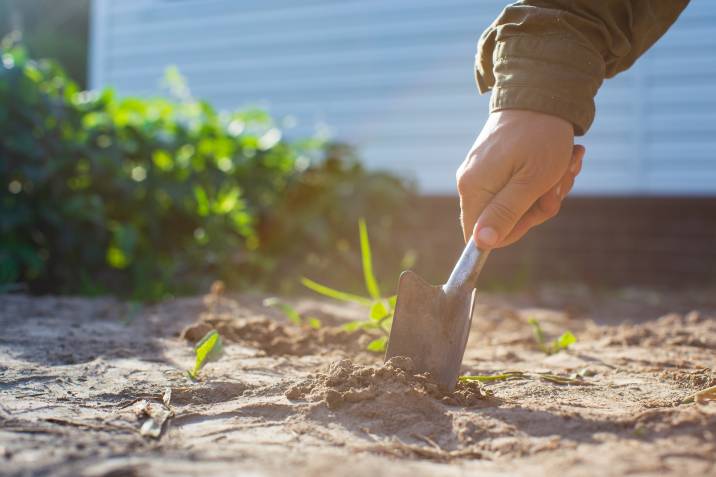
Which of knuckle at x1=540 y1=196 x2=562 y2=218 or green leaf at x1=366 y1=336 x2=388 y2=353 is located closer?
knuckle at x1=540 y1=196 x2=562 y2=218

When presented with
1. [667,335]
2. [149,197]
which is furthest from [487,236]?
[149,197]

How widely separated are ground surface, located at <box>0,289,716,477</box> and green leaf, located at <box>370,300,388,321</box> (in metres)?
0.13

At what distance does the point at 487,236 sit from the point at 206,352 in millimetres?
797

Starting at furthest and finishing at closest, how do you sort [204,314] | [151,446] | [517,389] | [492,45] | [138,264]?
1. [138,264]
2. [204,314]
3. [492,45]
4. [517,389]
5. [151,446]

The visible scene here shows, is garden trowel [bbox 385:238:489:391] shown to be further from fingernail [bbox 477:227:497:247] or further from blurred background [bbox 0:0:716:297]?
blurred background [bbox 0:0:716:297]

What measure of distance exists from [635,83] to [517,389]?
543cm

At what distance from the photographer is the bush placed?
391 centimetres

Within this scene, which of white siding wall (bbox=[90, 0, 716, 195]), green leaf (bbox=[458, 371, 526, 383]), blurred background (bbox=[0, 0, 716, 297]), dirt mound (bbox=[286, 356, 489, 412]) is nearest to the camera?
dirt mound (bbox=[286, 356, 489, 412])

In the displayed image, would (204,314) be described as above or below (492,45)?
below

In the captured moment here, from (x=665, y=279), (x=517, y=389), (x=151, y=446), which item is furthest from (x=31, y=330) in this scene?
(x=665, y=279)

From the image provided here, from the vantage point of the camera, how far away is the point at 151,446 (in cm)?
133

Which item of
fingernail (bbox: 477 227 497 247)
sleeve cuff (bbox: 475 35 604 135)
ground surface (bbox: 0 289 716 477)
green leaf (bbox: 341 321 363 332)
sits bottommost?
ground surface (bbox: 0 289 716 477)

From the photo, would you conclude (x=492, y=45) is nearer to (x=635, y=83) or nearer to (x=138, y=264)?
(x=138, y=264)

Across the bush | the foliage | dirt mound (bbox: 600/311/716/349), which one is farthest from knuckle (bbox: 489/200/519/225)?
the foliage
